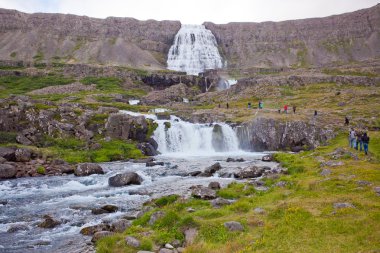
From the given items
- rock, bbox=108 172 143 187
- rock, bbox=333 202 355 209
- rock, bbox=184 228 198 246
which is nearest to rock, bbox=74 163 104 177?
rock, bbox=108 172 143 187

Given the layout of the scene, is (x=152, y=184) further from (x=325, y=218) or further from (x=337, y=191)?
(x=325, y=218)

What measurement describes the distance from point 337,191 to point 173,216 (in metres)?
10.7

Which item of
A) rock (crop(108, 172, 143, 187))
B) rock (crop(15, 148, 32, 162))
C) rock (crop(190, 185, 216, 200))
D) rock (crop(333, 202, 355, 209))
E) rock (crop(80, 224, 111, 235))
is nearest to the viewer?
rock (crop(333, 202, 355, 209))

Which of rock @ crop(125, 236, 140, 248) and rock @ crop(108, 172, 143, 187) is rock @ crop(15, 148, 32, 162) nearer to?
rock @ crop(108, 172, 143, 187)

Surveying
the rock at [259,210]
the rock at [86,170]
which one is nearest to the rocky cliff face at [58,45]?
the rock at [86,170]

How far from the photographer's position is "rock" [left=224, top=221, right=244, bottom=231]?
16.8 m

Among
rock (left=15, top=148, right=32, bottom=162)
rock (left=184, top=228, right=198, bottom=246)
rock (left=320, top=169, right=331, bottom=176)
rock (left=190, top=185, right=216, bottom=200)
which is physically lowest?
rock (left=190, top=185, right=216, bottom=200)

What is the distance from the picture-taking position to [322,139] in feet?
192

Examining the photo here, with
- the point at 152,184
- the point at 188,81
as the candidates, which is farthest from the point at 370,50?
the point at 152,184

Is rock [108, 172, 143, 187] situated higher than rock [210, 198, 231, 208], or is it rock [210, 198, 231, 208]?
rock [210, 198, 231, 208]

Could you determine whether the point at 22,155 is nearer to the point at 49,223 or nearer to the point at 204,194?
the point at 49,223

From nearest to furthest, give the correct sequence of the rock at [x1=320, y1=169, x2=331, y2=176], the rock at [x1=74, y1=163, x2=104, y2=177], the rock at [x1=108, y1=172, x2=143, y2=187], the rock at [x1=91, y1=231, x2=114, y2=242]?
the rock at [x1=91, y1=231, x2=114, y2=242], the rock at [x1=320, y1=169, x2=331, y2=176], the rock at [x1=108, y1=172, x2=143, y2=187], the rock at [x1=74, y1=163, x2=104, y2=177]

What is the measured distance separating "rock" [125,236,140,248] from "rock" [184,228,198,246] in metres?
2.25

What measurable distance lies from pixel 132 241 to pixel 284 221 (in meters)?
7.33
